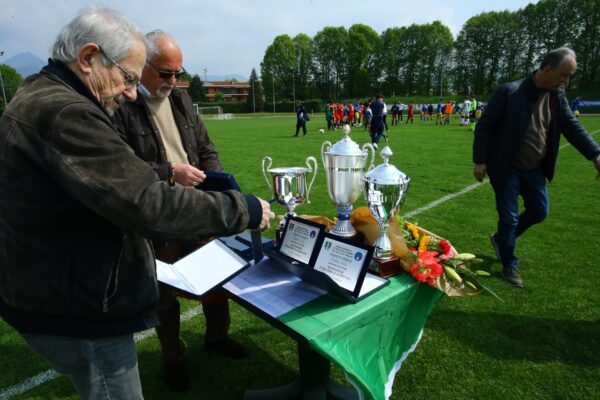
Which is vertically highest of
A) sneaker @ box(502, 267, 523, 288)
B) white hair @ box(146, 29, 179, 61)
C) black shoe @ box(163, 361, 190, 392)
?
white hair @ box(146, 29, 179, 61)

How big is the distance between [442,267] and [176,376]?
181 centimetres

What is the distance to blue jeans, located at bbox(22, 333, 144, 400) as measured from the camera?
1285 mm

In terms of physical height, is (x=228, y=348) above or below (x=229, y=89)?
below

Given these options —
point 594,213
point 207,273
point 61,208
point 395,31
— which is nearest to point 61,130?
point 61,208

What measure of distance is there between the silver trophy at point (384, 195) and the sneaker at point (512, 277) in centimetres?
240

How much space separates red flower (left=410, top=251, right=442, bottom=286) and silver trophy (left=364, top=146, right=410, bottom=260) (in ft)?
0.49

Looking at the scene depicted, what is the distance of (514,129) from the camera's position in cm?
344

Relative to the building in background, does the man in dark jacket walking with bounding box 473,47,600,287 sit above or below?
below

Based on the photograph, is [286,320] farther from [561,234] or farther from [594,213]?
[594,213]

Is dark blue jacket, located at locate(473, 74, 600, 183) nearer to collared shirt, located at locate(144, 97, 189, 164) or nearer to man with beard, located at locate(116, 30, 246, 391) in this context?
man with beard, located at locate(116, 30, 246, 391)

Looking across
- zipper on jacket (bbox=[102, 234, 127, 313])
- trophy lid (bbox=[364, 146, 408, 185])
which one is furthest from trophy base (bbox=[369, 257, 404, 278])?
zipper on jacket (bbox=[102, 234, 127, 313])

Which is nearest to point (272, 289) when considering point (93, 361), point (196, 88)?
point (93, 361)

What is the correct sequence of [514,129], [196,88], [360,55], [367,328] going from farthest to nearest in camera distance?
1. [196,88]
2. [360,55]
3. [514,129]
4. [367,328]

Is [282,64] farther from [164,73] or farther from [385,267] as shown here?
[385,267]
